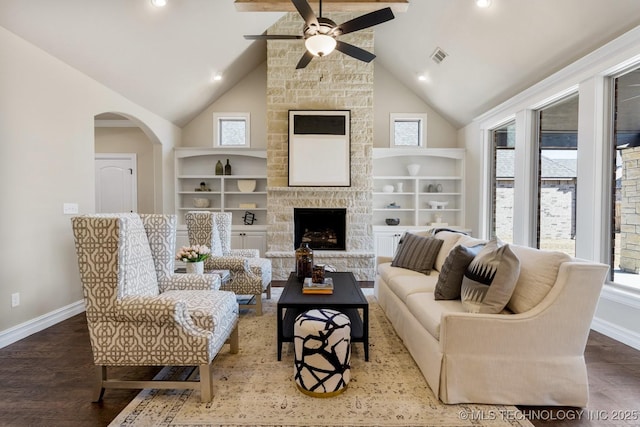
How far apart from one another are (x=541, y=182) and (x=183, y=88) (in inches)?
211

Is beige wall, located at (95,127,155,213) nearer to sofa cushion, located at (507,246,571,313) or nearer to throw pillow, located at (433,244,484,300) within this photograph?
throw pillow, located at (433,244,484,300)

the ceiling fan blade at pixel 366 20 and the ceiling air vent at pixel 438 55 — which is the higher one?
the ceiling air vent at pixel 438 55

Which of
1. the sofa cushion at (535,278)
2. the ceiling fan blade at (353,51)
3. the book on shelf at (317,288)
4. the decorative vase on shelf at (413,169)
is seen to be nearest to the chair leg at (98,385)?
the book on shelf at (317,288)

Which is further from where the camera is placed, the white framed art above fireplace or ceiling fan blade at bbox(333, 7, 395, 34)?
the white framed art above fireplace

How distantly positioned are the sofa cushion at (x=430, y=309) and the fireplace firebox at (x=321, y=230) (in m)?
3.03

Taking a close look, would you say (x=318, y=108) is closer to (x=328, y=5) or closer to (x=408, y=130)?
(x=328, y=5)

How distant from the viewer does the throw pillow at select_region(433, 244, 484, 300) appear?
8.24 feet

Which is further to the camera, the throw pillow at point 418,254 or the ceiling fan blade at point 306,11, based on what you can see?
the throw pillow at point 418,254

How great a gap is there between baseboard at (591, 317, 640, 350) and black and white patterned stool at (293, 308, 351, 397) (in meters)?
2.62

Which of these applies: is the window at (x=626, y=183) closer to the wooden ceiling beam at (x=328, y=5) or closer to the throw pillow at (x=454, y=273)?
the throw pillow at (x=454, y=273)

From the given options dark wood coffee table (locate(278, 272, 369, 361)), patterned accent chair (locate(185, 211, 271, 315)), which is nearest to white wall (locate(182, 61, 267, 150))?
patterned accent chair (locate(185, 211, 271, 315))

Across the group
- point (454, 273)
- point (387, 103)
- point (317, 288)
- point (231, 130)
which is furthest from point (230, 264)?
point (387, 103)

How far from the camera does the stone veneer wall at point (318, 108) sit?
5520mm

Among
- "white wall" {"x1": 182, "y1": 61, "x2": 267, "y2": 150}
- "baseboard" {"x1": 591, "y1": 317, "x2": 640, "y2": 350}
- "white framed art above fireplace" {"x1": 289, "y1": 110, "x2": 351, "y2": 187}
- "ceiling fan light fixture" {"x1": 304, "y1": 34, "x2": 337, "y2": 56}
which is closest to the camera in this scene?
"baseboard" {"x1": 591, "y1": 317, "x2": 640, "y2": 350}
